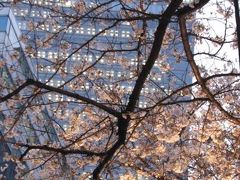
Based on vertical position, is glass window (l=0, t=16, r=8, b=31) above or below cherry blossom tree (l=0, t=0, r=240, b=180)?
above

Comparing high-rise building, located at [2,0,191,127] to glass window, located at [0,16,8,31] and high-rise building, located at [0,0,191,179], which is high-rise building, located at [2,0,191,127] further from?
glass window, located at [0,16,8,31]

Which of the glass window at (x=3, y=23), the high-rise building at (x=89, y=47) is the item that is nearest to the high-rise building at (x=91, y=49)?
the high-rise building at (x=89, y=47)

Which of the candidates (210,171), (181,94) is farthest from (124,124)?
(210,171)

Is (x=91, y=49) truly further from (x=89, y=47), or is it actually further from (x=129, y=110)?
(x=129, y=110)

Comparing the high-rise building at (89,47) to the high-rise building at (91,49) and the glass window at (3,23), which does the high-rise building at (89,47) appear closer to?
the high-rise building at (91,49)

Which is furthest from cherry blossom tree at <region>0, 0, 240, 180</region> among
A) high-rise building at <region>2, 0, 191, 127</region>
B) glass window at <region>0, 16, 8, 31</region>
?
glass window at <region>0, 16, 8, 31</region>

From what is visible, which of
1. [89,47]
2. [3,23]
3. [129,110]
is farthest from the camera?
[3,23]

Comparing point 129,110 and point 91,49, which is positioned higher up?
point 91,49

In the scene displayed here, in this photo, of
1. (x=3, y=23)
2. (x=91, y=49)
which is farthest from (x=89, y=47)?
(x=3, y=23)

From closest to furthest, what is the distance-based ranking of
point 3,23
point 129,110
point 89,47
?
point 129,110 < point 89,47 < point 3,23

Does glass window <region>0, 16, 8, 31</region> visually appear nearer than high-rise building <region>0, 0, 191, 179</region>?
No

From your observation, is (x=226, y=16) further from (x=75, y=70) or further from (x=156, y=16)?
(x=75, y=70)

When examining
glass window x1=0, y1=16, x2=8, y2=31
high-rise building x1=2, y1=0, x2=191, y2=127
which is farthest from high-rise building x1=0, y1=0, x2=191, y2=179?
glass window x1=0, y1=16, x2=8, y2=31

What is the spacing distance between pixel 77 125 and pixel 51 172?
1098mm
